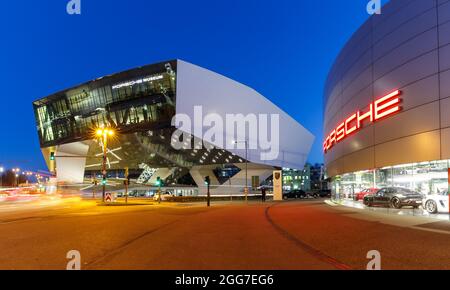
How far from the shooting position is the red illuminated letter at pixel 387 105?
24.8 m

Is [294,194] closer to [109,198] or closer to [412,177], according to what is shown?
[109,198]

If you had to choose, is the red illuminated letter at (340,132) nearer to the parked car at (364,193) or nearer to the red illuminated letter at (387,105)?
the parked car at (364,193)

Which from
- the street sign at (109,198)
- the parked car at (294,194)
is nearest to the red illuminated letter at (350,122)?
the street sign at (109,198)

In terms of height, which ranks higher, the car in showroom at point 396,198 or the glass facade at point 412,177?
the glass facade at point 412,177

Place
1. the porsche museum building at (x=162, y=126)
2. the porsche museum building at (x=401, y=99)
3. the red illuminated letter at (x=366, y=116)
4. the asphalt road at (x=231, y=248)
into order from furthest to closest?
the porsche museum building at (x=162, y=126) → the red illuminated letter at (x=366, y=116) → the porsche museum building at (x=401, y=99) → the asphalt road at (x=231, y=248)

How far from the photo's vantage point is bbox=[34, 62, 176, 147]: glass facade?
6575cm

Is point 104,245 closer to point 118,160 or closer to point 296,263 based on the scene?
point 296,263

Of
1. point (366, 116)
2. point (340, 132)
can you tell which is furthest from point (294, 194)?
point (366, 116)

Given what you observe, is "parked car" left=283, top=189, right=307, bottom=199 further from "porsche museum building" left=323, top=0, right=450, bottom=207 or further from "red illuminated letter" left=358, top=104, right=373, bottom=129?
"red illuminated letter" left=358, top=104, right=373, bottom=129

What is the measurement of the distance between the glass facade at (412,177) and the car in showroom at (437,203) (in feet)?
3.87

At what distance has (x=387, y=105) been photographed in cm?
2602

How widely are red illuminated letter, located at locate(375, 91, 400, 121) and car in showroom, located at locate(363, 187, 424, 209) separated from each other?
4.98m

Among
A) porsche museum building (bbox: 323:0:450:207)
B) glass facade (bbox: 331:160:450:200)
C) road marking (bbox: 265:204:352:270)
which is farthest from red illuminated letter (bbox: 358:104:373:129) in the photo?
road marking (bbox: 265:204:352:270)

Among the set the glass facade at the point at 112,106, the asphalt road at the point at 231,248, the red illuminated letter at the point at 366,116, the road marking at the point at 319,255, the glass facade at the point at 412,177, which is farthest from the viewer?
the glass facade at the point at 112,106
